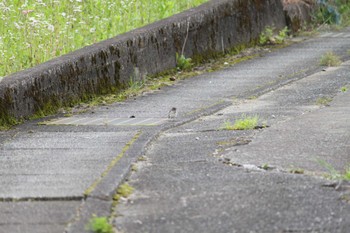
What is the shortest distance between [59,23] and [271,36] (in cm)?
405

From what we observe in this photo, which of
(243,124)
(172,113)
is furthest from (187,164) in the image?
(172,113)

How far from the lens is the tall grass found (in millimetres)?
10055

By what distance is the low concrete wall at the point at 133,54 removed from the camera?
886 cm

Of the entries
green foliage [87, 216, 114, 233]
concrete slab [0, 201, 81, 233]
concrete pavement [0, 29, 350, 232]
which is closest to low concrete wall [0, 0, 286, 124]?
concrete pavement [0, 29, 350, 232]

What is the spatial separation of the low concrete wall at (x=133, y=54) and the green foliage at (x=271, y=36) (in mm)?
93

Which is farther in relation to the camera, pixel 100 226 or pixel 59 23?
pixel 59 23

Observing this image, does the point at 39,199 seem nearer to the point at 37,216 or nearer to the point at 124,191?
the point at 37,216

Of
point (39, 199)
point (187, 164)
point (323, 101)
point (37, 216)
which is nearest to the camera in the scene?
point (37, 216)

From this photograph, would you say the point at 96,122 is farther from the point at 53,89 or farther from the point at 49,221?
the point at 49,221

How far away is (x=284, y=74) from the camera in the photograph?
1138 centimetres

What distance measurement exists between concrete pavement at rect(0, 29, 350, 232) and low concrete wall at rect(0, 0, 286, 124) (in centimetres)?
34

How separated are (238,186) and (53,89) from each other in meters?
3.72

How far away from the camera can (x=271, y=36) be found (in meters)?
14.1

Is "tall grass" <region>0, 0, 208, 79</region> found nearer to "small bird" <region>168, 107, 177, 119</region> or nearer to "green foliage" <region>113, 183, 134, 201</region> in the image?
"small bird" <region>168, 107, 177, 119</region>
